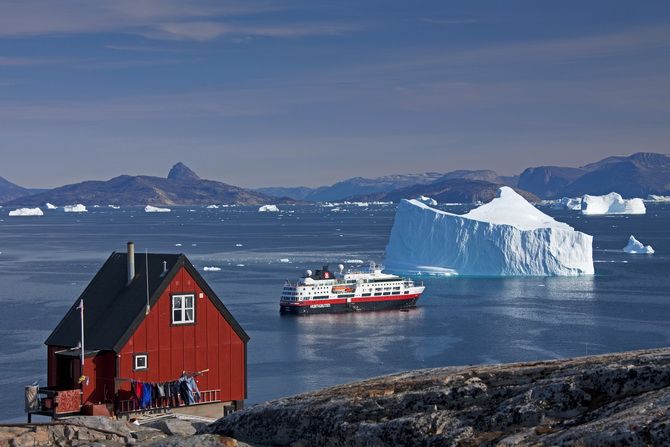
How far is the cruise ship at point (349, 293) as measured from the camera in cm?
8050

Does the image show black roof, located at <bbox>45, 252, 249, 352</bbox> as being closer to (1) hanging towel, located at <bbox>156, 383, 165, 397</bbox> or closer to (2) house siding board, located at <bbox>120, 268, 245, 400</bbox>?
(2) house siding board, located at <bbox>120, 268, 245, 400</bbox>

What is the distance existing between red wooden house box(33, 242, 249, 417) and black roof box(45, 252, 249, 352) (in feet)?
0.07

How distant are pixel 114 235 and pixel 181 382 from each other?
557ft

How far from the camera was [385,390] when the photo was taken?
9227mm

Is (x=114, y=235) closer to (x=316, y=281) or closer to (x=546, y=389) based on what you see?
(x=316, y=281)

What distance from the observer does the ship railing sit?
2088 cm

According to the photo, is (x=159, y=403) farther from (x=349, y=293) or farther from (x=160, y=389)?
(x=349, y=293)

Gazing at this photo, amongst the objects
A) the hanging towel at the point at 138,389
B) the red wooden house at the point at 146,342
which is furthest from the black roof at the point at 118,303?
the hanging towel at the point at 138,389

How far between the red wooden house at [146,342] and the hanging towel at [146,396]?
0.04m

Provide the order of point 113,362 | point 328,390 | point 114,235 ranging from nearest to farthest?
point 328,390 < point 113,362 < point 114,235

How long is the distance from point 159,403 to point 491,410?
14059 mm

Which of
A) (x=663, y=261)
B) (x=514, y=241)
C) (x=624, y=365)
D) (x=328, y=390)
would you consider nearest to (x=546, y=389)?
(x=624, y=365)

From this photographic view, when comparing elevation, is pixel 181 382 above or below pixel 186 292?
below

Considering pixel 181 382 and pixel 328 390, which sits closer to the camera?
pixel 328 390
